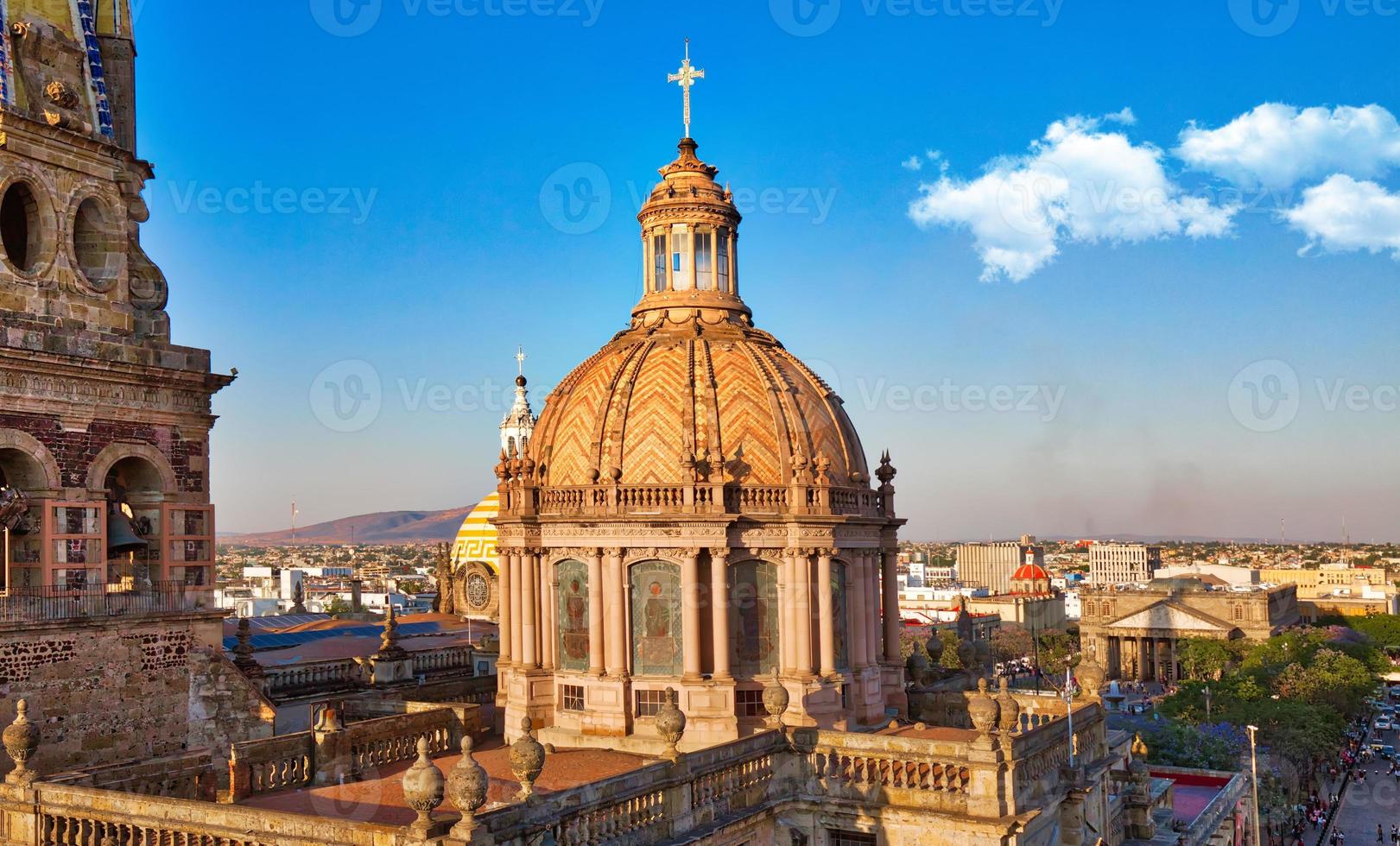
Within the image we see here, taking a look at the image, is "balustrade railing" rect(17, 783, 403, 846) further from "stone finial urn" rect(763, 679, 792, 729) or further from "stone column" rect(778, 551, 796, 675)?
"stone column" rect(778, 551, 796, 675)

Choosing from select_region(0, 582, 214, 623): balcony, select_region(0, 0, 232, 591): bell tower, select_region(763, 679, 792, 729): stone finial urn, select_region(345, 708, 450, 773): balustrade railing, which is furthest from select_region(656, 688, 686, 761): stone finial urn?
select_region(0, 0, 232, 591): bell tower

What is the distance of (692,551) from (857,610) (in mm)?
4786

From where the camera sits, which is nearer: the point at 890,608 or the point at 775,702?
the point at 775,702

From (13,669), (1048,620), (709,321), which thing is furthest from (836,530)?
(1048,620)

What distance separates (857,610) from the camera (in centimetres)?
2995

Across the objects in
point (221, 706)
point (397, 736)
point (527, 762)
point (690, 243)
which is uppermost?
point (690, 243)

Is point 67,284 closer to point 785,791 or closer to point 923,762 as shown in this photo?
point 785,791

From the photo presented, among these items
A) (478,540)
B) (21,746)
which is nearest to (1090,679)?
(21,746)

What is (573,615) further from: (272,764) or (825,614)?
(272,764)

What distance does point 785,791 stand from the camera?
2353 centimetres

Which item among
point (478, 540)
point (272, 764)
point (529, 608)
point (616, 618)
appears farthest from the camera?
point (478, 540)

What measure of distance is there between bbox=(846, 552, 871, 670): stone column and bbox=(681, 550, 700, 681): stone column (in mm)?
4154

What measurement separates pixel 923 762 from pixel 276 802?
11.3 metres

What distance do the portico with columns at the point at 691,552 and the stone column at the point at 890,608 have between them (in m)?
0.15
